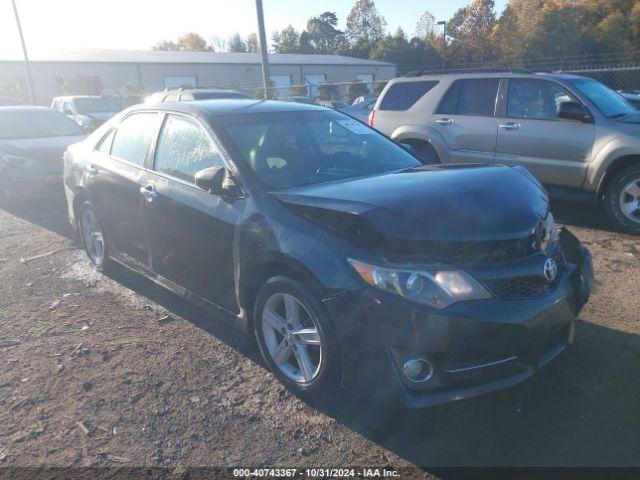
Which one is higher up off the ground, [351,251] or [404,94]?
[404,94]

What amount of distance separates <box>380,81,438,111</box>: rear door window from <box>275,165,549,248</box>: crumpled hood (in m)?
4.79

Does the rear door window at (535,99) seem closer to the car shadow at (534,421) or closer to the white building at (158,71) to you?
the car shadow at (534,421)

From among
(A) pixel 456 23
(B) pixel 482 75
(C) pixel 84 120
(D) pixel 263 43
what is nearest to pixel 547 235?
(B) pixel 482 75

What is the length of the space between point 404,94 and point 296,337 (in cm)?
597

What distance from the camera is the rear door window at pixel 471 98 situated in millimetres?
7230

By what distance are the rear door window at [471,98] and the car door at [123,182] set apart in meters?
4.56

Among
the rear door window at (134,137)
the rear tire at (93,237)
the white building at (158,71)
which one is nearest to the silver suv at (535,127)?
the rear door window at (134,137)

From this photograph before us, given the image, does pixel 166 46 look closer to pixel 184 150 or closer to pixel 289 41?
pixel 289 41

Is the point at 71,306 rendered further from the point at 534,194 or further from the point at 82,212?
the point at 534,194

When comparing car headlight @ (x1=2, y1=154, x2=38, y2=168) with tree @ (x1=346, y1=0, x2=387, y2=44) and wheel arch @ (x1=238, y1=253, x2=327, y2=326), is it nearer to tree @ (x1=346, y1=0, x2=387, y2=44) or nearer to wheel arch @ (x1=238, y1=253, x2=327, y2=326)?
wheel arch @ (x1=238, y1=253, x2=327, y2=326)

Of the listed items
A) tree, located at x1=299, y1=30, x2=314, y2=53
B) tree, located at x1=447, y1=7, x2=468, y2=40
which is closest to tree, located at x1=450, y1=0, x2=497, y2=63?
tree, located at x1=447, y1=7, x2=468, y2=40

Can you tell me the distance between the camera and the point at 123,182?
4.48 metres

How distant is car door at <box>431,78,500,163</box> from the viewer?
7191 millimetres

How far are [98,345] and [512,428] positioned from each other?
292cm
